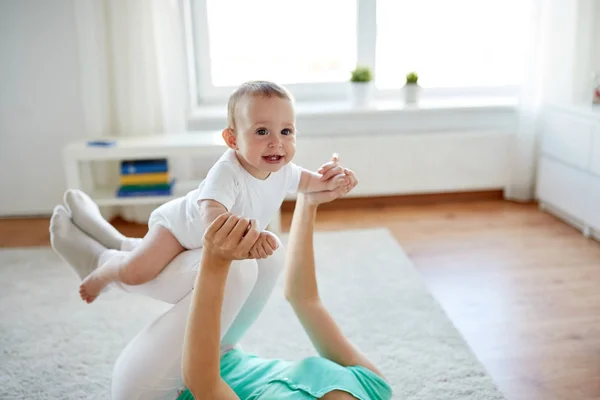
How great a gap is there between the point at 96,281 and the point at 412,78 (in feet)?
8.05

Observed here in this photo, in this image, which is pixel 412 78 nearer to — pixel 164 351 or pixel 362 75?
pixel 362 75

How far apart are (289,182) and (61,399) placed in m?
Answer: 0.99

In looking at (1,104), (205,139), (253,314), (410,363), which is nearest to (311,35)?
(205,139)

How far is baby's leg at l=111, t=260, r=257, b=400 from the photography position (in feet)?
3.87

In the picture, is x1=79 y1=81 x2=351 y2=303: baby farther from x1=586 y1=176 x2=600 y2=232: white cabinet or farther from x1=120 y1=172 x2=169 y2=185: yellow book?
x1=586 y1=176 x2=600 y2=232: white cabinet

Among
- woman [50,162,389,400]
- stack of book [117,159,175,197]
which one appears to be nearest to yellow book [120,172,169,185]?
stack of book [117,159,175,197]

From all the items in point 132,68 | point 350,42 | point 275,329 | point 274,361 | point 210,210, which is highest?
point 350,42

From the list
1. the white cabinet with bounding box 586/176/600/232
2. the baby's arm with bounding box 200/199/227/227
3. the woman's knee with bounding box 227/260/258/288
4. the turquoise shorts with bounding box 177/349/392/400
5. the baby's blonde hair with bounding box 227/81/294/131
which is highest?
the baby's blonde hair with bounding box 227/81/294/131

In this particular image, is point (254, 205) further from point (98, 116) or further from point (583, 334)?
point (98, 116)

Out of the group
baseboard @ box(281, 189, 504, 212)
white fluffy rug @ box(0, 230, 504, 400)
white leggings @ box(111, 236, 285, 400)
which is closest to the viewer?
white leggings @ box(111, 236, 285, 400)

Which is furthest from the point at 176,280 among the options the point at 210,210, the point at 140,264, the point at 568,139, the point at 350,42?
the point at 350,42

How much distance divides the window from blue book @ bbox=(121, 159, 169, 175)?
735mm

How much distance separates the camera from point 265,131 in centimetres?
130

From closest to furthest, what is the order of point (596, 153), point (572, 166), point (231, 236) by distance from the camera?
point (231, 236)
point (596, 153)
point (572, 166)
